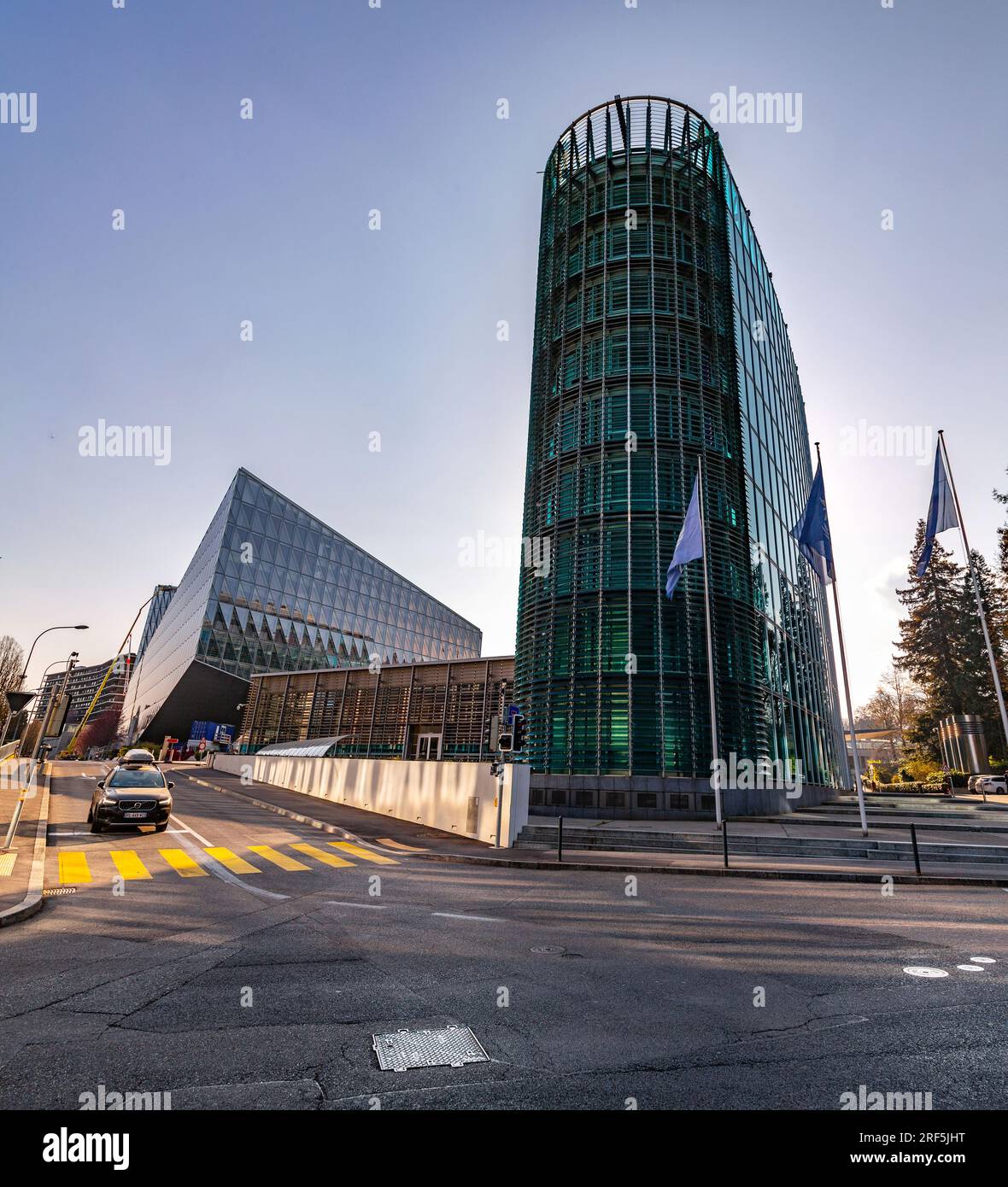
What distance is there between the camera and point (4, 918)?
317 inches

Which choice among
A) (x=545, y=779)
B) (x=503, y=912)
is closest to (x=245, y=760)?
(x=545, y=779)

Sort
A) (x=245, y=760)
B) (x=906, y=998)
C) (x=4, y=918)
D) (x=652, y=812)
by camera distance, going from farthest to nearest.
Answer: (x=245, y=760) < (x=652, y=812) < (x=4, y=918) < (x=906, y=998)

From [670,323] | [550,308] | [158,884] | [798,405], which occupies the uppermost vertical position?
[798,405]

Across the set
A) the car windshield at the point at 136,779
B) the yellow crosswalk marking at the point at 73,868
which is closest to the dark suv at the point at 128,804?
the car windshield at the point at 136,779

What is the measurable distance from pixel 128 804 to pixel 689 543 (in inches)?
730

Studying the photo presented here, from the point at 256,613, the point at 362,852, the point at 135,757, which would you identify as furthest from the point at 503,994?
the point at 256,613

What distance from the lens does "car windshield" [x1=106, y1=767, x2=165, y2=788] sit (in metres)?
17.9

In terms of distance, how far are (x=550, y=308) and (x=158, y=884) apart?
29.5 meters

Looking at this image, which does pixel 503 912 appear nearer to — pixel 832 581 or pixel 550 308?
pixel 832 581

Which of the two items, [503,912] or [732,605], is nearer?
[503,912]

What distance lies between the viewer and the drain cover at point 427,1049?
165 inches

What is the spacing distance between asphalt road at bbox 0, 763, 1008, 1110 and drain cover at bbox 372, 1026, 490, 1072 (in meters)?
0.10

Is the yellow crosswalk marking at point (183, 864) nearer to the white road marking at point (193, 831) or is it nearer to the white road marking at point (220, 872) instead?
the white road marking at point (220, 872)

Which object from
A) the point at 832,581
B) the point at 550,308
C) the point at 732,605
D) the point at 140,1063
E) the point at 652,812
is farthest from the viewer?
the point at 550,308
